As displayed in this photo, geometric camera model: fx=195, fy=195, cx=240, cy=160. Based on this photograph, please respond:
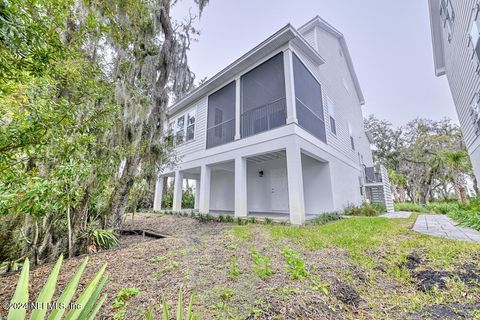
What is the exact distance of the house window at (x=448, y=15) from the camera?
7.57m

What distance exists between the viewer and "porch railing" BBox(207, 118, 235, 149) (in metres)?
7.88

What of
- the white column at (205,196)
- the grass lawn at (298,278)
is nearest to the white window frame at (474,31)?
the grass lawn at (298,278)

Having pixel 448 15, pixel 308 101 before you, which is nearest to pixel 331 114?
pixel 308 101

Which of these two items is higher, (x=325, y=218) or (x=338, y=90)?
(x=338, y=90)

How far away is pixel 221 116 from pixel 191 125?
183 centimetres

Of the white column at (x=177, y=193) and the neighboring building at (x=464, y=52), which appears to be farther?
the white column at (x=177, y=193)

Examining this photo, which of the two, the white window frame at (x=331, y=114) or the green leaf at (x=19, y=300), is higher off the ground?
the white window frame at (x=331, y=114)

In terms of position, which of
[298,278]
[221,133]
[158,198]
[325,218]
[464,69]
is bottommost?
[298,278]

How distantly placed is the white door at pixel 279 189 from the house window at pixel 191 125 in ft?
14.5

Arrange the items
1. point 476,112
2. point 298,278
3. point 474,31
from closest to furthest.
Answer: point 298,278 < point 474,31 < point 476,112

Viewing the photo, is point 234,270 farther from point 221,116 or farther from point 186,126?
point 186,126

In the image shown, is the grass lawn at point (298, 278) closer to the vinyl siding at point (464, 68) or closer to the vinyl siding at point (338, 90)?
the vinyl siding at point (338, 90)

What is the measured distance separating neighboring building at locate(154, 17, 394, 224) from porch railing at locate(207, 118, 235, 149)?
1.7 inches

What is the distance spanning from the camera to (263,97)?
7.95 metres
